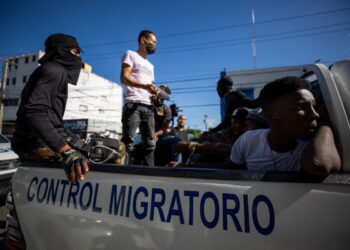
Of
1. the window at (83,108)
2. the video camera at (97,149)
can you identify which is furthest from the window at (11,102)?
the video camera at (97,149)

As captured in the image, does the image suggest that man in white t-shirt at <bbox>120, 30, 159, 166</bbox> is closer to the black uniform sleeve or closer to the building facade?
the black uniform sleeve

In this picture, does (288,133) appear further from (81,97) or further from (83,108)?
(83,108)

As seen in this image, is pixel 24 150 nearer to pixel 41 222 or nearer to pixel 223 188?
pixel 41 222

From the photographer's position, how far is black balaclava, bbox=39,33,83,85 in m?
2.02

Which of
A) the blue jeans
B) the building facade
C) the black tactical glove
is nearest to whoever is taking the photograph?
the black tactical glove

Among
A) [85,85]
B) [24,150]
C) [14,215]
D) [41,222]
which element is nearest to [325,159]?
[41,222]

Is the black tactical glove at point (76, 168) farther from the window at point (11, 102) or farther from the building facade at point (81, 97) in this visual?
the window at point (11, 102)

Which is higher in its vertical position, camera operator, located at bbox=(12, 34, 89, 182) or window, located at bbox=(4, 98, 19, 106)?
window, located at bbox=(4, 98, 19, 106)

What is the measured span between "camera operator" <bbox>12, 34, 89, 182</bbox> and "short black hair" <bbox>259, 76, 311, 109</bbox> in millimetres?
1139

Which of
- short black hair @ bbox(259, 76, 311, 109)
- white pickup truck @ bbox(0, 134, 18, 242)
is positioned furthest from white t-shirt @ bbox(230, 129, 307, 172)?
white pickup truck @ bbox(0, 134, 18, 242)

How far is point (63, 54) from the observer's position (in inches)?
80.4

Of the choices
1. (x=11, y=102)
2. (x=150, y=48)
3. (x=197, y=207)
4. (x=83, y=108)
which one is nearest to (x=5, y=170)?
(x=150, y=48)

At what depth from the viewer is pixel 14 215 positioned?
4.29 ft

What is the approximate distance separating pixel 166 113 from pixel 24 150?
2361 millimetres
